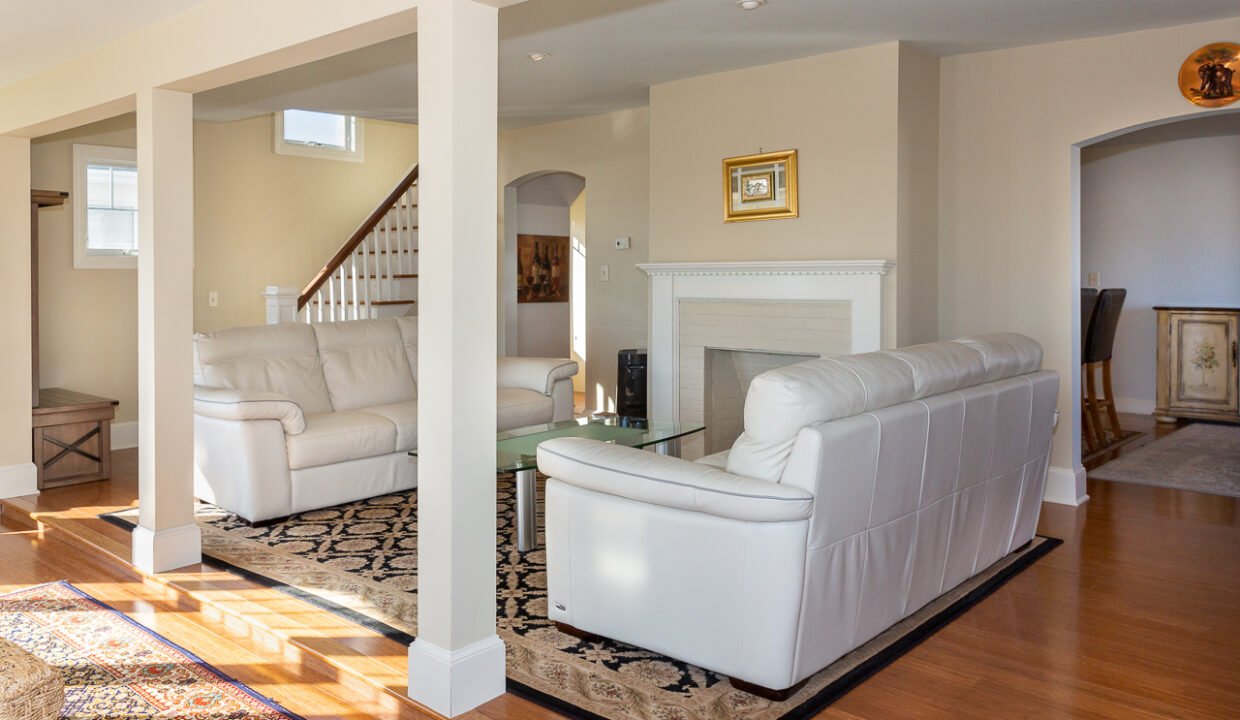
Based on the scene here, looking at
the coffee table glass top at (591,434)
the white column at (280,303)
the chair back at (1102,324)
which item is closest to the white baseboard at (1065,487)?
the chair back at (1102,324)

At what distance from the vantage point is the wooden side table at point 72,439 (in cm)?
552

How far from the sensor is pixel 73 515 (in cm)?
490

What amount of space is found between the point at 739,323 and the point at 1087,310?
2.46 m

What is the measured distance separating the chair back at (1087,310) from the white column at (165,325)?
17.3 feet

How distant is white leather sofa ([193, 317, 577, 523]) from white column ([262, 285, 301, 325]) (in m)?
1.56

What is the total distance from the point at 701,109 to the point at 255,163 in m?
3.77

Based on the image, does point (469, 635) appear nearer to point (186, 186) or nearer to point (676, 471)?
point (676, 471)

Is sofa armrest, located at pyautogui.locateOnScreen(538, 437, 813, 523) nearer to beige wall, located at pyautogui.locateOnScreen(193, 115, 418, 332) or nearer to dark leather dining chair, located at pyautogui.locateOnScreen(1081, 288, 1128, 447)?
dark leather dining chair, located at pyautogui.locateOnScreen(1081, 288, 1128, 447)

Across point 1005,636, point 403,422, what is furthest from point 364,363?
point 1005,636

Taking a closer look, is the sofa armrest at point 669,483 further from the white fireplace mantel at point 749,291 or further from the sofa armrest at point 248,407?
the white fireplace mantel at point 749,291

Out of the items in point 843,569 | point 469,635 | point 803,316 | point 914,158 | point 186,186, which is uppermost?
point 914,158

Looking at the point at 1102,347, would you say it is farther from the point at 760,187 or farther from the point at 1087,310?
the point at 760,187

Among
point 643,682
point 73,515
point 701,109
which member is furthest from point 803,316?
point 73,515

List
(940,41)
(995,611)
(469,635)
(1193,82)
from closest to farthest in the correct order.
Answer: (469,635) < (995,611) < (1193,82) < (940,41)
